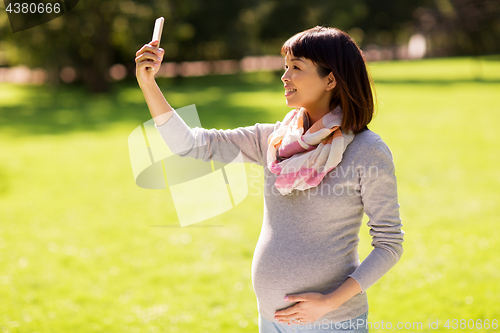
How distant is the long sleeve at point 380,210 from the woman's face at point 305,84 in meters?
0.27

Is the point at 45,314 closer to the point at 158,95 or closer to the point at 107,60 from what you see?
the point at 158,95

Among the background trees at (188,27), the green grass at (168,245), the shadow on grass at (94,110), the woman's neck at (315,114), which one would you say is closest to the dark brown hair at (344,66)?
the woman's neck at (315,114)

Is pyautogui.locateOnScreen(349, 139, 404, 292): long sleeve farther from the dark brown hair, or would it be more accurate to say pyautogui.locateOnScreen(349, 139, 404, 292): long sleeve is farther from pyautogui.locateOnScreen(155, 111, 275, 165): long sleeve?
pyautogui.locateOnScreen(155, 111, 275, 165): long sleeve

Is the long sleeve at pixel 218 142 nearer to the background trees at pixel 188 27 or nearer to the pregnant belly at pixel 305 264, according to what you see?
the pregnant belly at pixel 305 264

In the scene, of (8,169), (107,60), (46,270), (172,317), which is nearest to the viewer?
(172,317)

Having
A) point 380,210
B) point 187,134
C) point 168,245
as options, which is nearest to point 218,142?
point 187,134

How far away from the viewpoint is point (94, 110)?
18578 mm

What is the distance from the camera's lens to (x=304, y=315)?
5.62 ft

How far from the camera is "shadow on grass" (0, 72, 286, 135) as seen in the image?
14739mm

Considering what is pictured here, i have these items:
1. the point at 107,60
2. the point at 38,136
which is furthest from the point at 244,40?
the point at 38,136

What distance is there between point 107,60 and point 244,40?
9.64 m

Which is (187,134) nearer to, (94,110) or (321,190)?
(321,190)

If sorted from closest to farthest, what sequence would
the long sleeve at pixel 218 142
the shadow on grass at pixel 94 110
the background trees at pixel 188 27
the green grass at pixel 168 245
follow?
the long sleeve at pixel 218 142 → the green grass at pixel 168 245 → the shadow on grass at pixel 94 110 → the background trees at pixel 188 27

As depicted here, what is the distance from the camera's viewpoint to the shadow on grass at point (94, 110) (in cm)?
1474
